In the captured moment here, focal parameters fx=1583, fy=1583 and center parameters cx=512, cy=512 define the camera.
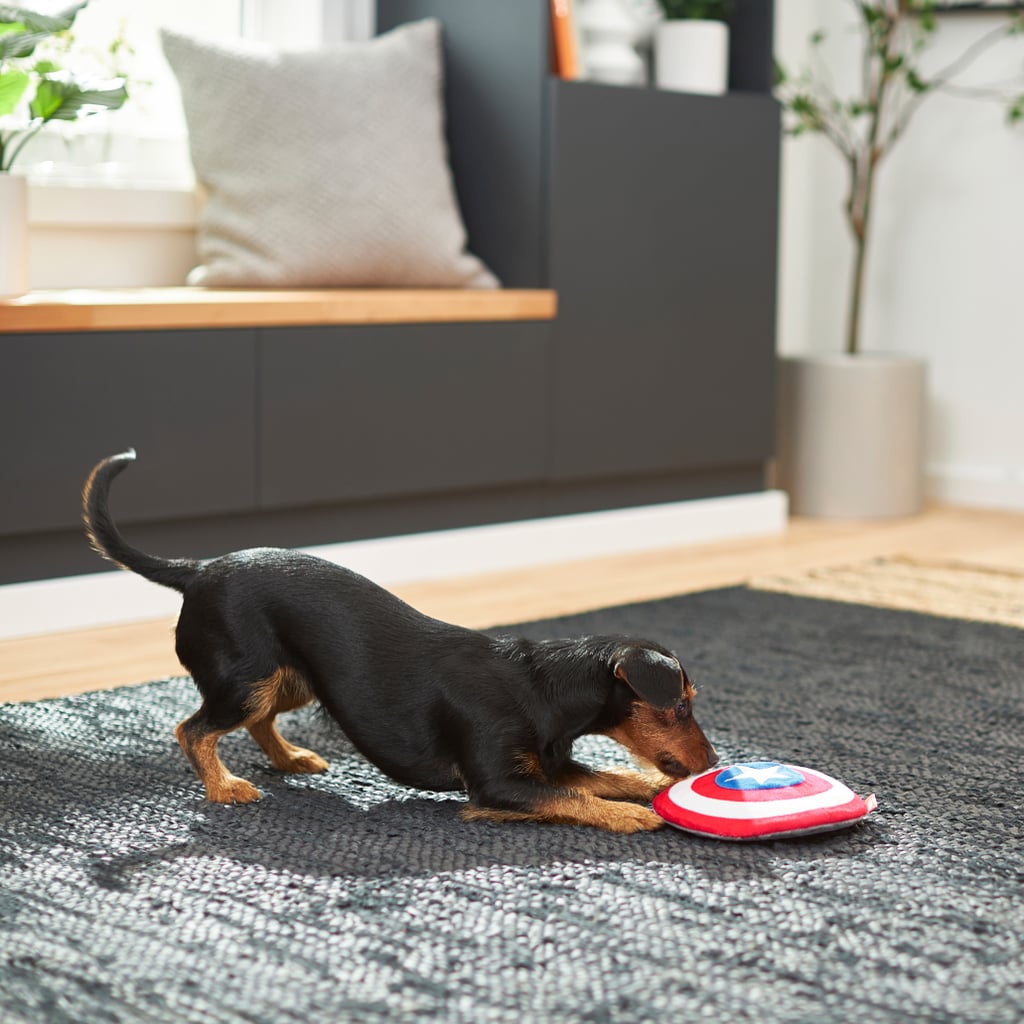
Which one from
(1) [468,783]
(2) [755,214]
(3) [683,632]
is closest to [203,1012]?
(1) [468,783]

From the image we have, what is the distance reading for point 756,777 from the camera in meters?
1.60

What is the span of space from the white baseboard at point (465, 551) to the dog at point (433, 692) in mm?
937

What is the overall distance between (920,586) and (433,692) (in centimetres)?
166

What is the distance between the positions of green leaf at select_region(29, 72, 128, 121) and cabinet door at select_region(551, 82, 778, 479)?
1.07 metres

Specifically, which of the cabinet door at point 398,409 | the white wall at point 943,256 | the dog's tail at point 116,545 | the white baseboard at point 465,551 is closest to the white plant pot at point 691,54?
the white wall at point 943,256

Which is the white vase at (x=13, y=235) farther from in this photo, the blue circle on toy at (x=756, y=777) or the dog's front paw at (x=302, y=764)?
the blue circle on toy at (x=756, y=777)

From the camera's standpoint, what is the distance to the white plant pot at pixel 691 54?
11.7ft

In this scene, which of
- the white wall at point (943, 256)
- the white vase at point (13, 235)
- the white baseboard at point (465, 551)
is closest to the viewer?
the white vase at point (13, 235)

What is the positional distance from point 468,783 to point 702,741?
0.25m

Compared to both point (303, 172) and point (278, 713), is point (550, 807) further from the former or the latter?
point (303, 172)

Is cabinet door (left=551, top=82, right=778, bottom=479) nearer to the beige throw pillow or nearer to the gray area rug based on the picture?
the beige throw pillow

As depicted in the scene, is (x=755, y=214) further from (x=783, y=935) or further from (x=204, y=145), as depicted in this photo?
(x=783, y=935)

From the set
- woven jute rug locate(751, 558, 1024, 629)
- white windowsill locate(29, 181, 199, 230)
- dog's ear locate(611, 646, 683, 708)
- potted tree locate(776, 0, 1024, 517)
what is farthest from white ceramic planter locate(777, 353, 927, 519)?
dog's ear locate(611, 646, 683, 708)

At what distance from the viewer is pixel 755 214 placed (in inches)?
145
